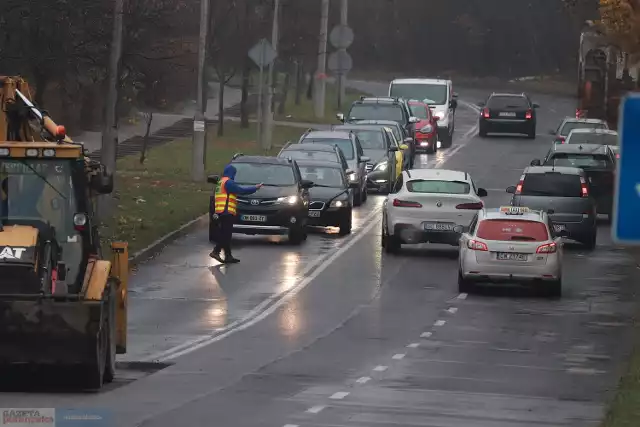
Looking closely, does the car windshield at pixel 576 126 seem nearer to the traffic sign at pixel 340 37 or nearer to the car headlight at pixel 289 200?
the traffic sign at pixel 340 37

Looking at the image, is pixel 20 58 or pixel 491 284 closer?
pixel 491 284

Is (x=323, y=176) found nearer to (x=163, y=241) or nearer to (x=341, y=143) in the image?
(x=163, y=241)

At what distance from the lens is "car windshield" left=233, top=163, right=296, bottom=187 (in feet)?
110

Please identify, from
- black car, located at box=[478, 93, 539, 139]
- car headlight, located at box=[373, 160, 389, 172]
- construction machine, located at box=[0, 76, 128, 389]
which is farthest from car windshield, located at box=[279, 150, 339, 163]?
black car, located at box=[478, 93, 539, 139]

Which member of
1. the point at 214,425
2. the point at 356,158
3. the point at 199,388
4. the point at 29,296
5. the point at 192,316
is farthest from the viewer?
the point at 356,158

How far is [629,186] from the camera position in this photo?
28.0 ft

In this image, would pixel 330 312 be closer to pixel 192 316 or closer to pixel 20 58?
pixel 192 316

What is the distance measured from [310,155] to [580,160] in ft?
19.3

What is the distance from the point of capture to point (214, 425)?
1477 cm

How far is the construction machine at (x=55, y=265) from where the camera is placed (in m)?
16.2

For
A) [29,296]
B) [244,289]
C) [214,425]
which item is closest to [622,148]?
[214,425]

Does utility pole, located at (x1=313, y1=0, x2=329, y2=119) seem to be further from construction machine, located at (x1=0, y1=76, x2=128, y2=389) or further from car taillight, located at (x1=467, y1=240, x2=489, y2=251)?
construction machine, located at (x1=0, y1=76, x2=128, y2=389)

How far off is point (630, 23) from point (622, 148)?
71.3ft

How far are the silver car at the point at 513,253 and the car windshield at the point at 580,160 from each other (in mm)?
11187
